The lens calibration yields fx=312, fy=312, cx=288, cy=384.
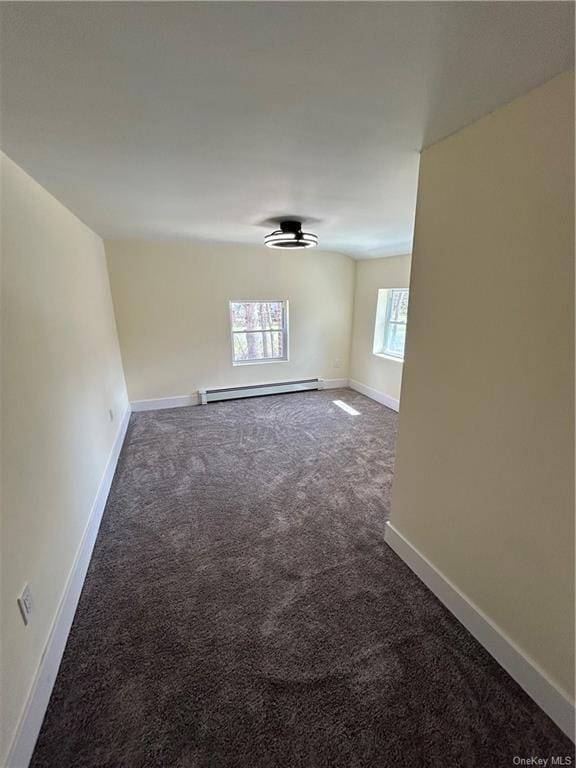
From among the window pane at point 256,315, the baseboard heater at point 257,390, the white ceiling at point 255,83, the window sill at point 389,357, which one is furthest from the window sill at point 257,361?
the white ceiling at point 255,83

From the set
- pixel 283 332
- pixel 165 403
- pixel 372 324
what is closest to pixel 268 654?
pixel 165 403

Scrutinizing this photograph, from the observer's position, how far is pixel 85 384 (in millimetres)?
2275

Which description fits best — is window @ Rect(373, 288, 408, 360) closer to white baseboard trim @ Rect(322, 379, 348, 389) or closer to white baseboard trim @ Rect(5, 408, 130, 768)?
white baseboard trim @ Rect(322, 379, 348, 389)

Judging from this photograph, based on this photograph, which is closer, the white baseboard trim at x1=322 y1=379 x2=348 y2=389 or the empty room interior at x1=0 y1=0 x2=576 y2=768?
the empty room interior at x1=0 y1=0 x2=576 y2=768

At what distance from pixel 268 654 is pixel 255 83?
2.11 m

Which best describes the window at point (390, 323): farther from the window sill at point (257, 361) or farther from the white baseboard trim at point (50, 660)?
the white baseboard trim at point (50, 660)

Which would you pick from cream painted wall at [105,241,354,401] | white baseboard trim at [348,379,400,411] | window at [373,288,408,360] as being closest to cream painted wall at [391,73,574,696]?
white baseboard trim at [348,379,400,411]

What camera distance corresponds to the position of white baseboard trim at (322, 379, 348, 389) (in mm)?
5086

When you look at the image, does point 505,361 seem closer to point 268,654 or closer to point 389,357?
point 268,654

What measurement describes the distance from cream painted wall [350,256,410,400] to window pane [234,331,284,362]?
121 cm

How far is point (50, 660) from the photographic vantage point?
1281mm

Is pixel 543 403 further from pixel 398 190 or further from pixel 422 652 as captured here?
pixel 398 190

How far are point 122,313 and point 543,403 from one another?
13.5ft

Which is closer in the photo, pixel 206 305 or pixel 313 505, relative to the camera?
pixel 313 505
